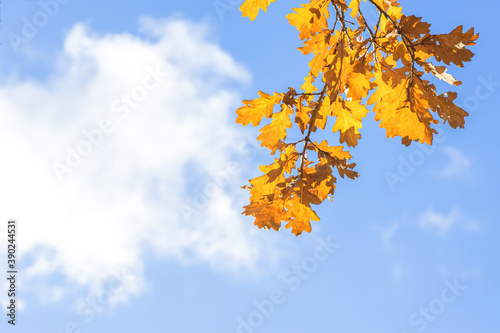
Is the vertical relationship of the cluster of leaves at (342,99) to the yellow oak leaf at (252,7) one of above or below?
below

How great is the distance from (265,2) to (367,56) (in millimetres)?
891

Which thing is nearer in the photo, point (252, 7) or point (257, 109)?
point (252, 7)

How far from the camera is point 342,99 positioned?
3238 mm

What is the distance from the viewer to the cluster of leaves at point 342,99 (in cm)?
292

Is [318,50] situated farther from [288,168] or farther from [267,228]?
[267,228]

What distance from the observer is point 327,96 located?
3246 mm

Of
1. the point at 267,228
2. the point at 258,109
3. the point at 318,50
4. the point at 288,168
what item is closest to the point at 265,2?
the point at 318,50

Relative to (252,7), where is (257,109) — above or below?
below

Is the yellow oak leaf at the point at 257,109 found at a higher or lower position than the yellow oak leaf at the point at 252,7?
lower

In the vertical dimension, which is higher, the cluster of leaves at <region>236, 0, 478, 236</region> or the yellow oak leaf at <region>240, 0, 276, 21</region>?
the yellow oak leaf at <region>240, 0, 276, 21</region>

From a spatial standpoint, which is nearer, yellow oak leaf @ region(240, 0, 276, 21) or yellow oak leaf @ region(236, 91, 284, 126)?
yellow oak leaf @ region(240, 0, 276, 21)

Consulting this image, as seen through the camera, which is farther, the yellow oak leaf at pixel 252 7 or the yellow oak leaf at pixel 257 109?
the yellow oak leaf at pixel 257 109

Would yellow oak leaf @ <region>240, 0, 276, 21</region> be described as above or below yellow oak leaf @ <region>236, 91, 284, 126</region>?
above

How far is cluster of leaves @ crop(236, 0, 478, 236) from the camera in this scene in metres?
2.92
